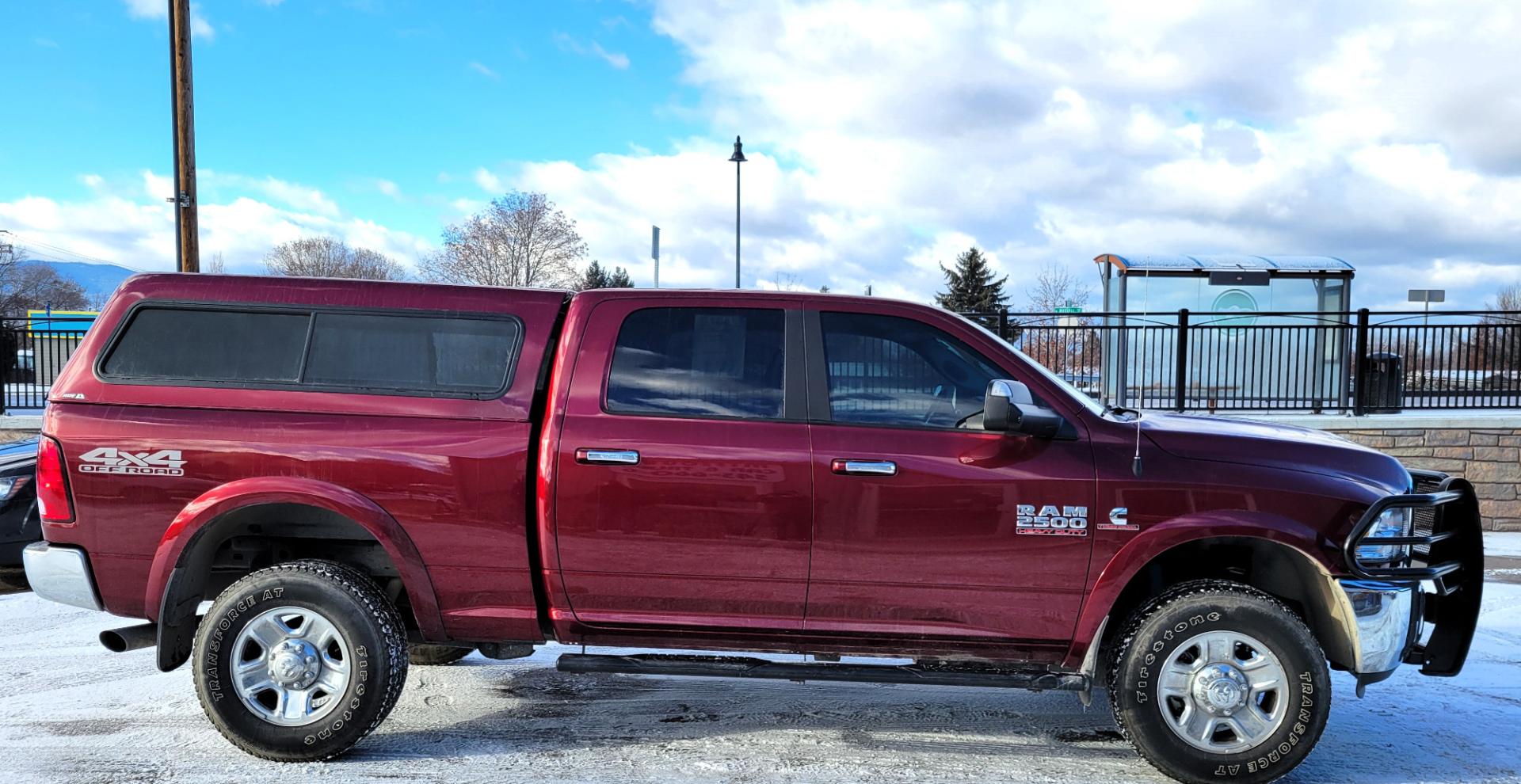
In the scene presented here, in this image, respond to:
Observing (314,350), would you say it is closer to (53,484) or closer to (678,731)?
(53,484)

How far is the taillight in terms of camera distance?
12.7ft

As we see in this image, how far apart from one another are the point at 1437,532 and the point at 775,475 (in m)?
2.89

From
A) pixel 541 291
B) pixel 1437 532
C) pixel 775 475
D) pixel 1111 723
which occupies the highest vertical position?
pixel 541 291

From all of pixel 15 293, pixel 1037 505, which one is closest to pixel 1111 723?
pixel 1037 505

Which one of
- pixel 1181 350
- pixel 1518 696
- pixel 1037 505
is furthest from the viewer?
pixel 1181 350

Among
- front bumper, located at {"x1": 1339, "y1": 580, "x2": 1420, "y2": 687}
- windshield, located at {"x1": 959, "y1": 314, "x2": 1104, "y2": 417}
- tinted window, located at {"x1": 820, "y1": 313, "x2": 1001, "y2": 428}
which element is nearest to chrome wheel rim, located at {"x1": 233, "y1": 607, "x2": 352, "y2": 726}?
tinted window, located at {"x1": 820, "y1": 313, "x2": 1001, "y2": 428}

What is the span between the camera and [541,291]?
4.06m

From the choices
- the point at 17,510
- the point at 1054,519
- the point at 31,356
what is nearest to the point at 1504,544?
the point at 1054,519

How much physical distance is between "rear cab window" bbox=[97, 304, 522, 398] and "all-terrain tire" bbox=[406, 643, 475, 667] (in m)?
1.67

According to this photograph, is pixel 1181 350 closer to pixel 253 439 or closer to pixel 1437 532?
pixel 1437 532

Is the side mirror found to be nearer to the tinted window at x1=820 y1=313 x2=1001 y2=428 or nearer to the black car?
the tinted window at x1=820 y1=313 x2=1001 y2=428

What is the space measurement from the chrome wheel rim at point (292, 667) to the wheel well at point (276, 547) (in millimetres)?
356

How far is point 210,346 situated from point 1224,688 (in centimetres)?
432

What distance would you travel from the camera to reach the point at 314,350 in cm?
396
